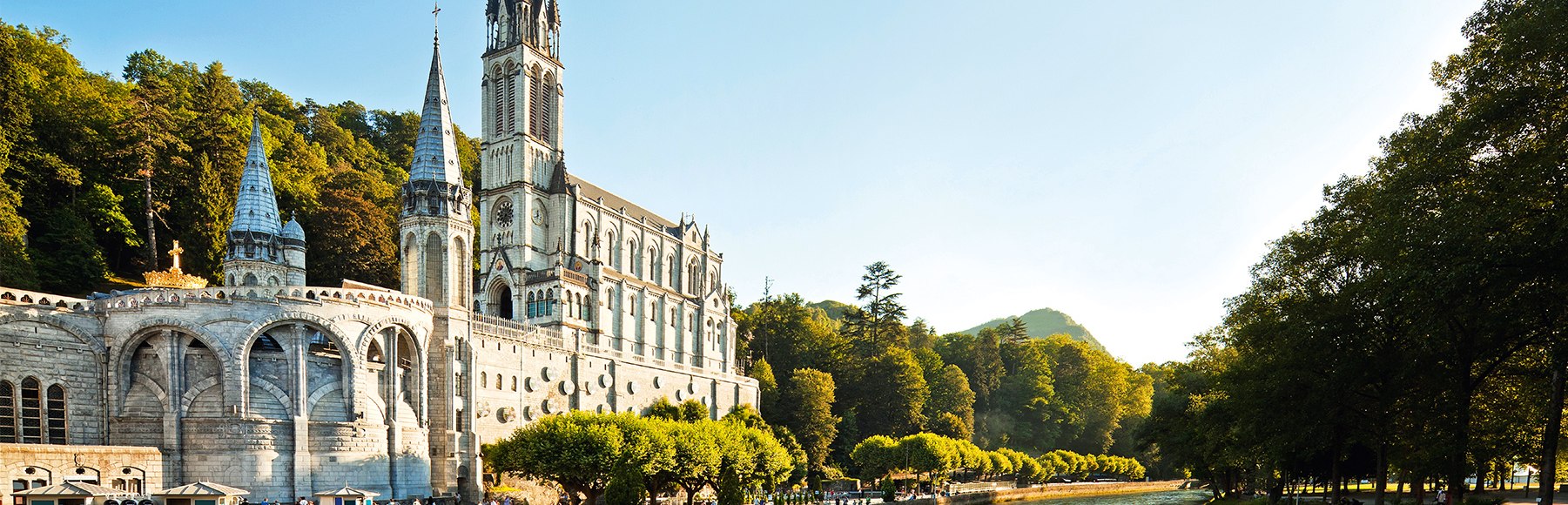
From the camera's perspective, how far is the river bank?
80.3 metres

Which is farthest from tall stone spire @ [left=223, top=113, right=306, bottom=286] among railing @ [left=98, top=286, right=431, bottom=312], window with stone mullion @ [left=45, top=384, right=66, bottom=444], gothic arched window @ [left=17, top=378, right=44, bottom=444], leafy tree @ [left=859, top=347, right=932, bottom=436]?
leafy tree @ [left=859, top=347, right=932, bottom=436]

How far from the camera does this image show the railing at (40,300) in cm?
3525

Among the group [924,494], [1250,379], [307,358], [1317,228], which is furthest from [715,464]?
[924,494]

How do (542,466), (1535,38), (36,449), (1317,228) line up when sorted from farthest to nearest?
(542,466) → (1317,228) → (36,449) → (1535,38)

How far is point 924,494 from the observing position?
250 ft

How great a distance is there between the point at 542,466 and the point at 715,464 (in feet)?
27.3

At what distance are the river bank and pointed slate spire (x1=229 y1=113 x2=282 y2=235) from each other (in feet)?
145

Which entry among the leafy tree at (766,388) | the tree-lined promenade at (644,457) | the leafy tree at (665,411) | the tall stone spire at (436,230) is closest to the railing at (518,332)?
the tall stone spire at (436,230)

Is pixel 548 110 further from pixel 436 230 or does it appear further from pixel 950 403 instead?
pixel 950 403

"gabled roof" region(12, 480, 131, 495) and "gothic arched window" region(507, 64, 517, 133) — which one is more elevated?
"gothic arched window" region(507, 64, 517, 133)

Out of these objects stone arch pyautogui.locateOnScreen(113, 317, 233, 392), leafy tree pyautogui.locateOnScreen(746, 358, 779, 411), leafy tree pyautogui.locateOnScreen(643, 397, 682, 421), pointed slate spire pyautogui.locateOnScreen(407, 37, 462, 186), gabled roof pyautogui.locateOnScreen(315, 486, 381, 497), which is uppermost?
pointed slate spire pyautogui.locateOnScreen(407, 37, 462, 186)

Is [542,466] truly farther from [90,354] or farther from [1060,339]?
[1060,339]

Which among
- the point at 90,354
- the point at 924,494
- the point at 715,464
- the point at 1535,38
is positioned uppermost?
the point at 1535,38

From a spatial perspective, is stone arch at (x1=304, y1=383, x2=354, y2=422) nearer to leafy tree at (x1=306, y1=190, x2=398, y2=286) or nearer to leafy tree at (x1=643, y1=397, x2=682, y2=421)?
leafy tree at (x1=643, y1=397, x2=682, y2=421)
